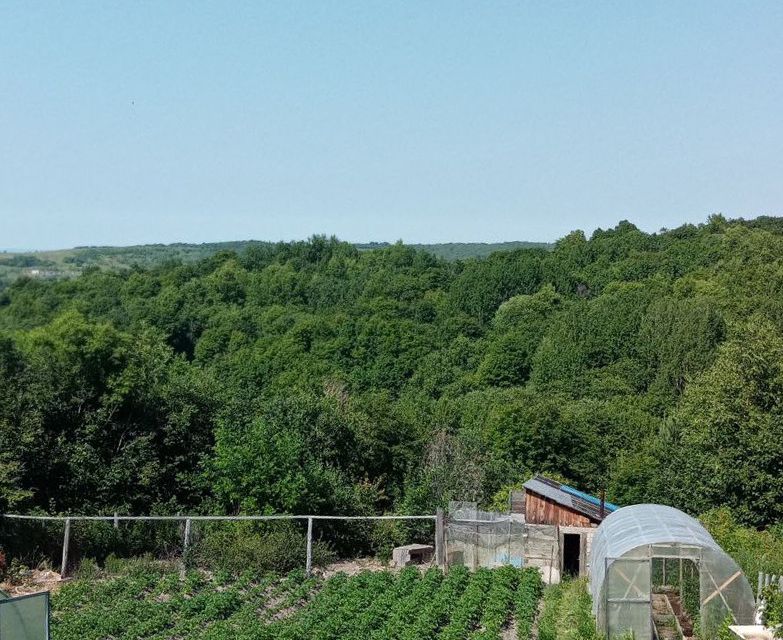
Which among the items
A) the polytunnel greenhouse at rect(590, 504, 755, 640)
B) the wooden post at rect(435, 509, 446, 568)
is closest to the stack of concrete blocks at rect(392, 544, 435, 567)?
the wooden post at rect(435, 509, 446, 568)

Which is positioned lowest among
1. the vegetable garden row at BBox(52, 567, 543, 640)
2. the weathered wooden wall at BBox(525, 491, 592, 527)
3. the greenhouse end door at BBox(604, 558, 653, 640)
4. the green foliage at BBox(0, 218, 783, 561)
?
the vegetable garden row at BBox(52, 567, 543, 640)

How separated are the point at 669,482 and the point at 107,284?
78.0 meters

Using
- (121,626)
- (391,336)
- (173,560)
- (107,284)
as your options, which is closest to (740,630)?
(121,626)

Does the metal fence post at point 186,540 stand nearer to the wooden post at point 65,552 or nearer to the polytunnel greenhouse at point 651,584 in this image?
the wooden post at point 65,552

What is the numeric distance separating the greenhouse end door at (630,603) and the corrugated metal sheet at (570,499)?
739 centimetres

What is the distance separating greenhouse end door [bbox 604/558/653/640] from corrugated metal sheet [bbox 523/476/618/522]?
7.39 meters

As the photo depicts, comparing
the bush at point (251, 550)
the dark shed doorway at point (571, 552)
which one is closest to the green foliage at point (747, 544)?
the dark shed doorway at point (571, 552)

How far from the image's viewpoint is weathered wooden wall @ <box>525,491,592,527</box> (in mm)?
23906

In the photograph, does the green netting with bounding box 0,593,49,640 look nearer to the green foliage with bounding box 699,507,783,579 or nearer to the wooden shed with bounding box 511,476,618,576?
the green foliage with bounding box 699,507,783,579

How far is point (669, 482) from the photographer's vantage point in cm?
3409

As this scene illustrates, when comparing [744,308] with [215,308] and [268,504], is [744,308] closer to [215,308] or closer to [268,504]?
[268,504]

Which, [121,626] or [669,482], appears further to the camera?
[669,482]

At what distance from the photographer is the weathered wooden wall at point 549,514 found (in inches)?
941

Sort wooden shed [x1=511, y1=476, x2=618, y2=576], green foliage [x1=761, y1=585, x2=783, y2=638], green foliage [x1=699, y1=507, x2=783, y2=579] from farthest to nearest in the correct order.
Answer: wooden shed [x1=511, y1=476, x2=618, y2=576] < green foliage [x1=699, y1=507, x2=783, y2=579] < green foliage [x1=761, y1=585, x2=783, y2=638]
